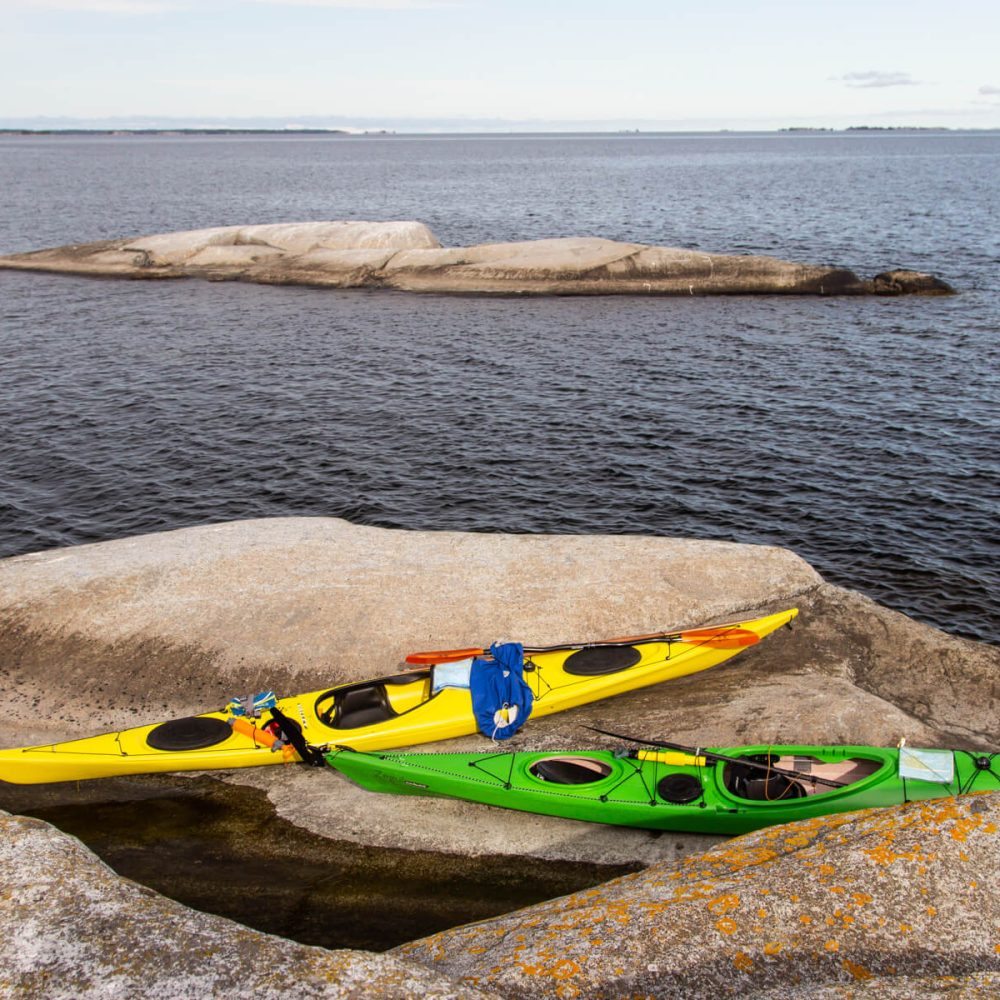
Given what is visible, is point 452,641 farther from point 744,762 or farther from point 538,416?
point 538,416

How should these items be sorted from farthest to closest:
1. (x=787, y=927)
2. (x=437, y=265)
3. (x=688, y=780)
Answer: (x=437, y=265)
(x=688, y=780)
(x=787, y=927)

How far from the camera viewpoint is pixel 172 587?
17734 mm

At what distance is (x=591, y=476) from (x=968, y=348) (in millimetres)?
21296

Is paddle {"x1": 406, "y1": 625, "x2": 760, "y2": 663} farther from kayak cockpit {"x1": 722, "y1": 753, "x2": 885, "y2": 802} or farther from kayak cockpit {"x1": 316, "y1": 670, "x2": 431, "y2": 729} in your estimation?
kayak cockpit {"x1": 722, "y1": 753, "x2": 885, "y2": 802}

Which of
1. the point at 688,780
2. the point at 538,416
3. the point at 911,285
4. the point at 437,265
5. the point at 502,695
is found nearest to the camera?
the point at 688,780

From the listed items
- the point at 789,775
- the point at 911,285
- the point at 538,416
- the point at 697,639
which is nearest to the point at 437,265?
the point at 538,416

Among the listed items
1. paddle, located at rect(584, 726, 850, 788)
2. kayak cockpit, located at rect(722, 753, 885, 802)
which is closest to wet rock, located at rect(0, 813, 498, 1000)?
paddle, located at rect(584, 726, 850, 788)

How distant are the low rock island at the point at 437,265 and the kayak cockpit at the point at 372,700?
3840 cm

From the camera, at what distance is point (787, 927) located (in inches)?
307

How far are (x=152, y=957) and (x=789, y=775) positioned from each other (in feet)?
28.4

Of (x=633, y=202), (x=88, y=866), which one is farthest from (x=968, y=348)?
(x=633, y=202)

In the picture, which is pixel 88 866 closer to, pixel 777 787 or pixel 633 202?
pixel 777 787

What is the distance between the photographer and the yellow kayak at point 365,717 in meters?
14.2

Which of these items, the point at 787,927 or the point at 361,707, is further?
the point at 361,707
